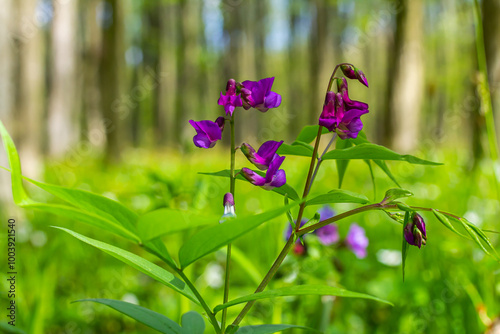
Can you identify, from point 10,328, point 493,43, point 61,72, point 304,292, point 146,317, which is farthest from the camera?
point 61,72

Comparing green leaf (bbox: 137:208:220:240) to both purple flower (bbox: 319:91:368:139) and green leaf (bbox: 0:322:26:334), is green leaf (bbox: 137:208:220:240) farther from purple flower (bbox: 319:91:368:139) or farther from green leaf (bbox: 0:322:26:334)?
green leaf (bbox: 0:322:26:334)

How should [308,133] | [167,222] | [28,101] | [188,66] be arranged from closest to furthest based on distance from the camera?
1. [167,222]
2. [308,133]
3. [28,101]
4. [188,66]

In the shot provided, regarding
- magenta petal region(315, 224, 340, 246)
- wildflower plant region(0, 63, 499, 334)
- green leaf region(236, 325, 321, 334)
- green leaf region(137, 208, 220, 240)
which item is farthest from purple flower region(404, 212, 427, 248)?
magenta petal region(315, 224, 340, 246)

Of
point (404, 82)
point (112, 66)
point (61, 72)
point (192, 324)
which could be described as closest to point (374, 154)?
point (192, 324)

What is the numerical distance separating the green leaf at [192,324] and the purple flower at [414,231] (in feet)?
1.27

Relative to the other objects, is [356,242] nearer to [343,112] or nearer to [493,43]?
[343,112]

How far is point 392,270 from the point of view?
7.36 ft

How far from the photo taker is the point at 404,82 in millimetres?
8195

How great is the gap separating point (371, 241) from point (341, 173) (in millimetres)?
2156

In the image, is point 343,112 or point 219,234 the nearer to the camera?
point 219,234

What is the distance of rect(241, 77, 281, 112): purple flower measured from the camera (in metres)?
0.77

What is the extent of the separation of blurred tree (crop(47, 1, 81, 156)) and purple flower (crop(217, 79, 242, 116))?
38.5ft

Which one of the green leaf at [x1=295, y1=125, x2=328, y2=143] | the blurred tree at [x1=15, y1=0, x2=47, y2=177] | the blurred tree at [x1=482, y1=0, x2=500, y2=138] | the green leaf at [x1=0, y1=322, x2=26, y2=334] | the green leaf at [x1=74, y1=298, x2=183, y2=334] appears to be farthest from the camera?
the blurred tree at [x1=15, y1=0, x2=47, y2=177]

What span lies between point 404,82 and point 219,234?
822 cm
